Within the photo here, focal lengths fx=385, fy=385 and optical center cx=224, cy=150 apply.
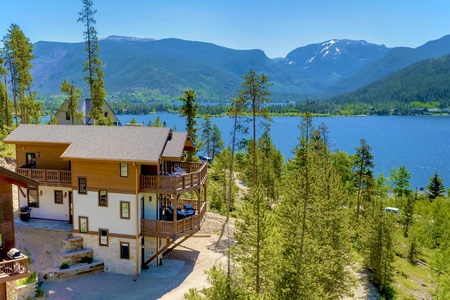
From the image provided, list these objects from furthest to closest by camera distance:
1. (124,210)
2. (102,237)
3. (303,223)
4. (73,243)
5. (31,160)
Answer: (31,160) → (102,237) → (73,243) → (124,210) → (303,223)

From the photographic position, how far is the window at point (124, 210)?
22.3 metres

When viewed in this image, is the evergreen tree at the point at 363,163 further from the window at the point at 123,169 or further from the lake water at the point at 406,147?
the lake water at the point at 406,147

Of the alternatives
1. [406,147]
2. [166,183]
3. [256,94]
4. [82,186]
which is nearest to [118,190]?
[82,186]

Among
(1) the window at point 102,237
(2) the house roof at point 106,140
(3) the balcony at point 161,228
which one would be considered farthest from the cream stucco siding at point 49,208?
(3) the balcony at point 161,228

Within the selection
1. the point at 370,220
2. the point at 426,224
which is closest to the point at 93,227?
the point at 370,220

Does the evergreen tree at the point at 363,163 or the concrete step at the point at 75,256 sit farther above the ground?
the evergreen tree at the point at 363,163

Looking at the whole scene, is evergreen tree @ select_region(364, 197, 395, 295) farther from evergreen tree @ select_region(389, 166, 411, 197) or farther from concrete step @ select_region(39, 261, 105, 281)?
evergreen tree @ select_region(389, 166, 411, 197)

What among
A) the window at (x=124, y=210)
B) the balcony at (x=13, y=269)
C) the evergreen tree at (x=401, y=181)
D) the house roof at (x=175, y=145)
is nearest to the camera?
the balcony at (x=13, y=269)

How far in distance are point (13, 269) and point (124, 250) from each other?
8.40 meters

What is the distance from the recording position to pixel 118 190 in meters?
22.2

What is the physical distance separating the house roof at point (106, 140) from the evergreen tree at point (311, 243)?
8.17 m

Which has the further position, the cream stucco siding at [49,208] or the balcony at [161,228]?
the cream stucco siding at [49,208]

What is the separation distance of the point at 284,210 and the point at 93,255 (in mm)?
11796

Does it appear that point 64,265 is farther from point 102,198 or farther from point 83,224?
point 102,198
